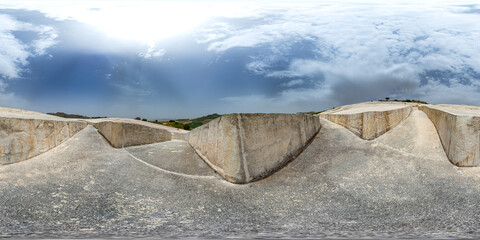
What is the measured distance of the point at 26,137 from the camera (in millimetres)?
10852

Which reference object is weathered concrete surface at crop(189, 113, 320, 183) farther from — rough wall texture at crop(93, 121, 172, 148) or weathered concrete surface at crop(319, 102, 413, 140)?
rough wall texture at crop(93, 121, 172, 148)

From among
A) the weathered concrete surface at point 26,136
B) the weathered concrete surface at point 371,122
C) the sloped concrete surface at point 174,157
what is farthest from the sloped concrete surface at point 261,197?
the weathered concrete surface at point 371,122

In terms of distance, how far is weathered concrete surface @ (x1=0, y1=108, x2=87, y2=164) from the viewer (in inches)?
412

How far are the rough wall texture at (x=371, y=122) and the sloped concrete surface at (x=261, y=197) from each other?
1.69 ft

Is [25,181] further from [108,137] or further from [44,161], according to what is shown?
[108,137]

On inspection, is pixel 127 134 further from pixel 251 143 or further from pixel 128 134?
pixel 251 143

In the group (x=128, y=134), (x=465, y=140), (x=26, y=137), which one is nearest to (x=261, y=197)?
(x=128, y=134)

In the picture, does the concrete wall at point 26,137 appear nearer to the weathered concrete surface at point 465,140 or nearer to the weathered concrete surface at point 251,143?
the weathered concrete surface at point 251,143

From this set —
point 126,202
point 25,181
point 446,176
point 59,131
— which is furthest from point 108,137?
point 446,176

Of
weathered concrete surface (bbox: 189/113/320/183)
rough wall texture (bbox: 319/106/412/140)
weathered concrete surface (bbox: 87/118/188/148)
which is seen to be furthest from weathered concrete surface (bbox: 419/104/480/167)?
weathered concrete surface (bbox: 87/118/188/148)

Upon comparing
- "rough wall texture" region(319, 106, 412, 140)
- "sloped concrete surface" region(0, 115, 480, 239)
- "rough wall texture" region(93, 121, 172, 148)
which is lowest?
"sloped concrete surface" region(0, 115, 480, 239)

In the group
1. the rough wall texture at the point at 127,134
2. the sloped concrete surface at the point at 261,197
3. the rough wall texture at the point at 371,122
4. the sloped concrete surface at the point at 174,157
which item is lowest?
→ the sloped concrete surface at the point at 261,197

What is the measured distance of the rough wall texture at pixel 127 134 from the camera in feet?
39.4

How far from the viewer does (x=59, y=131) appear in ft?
38.5
